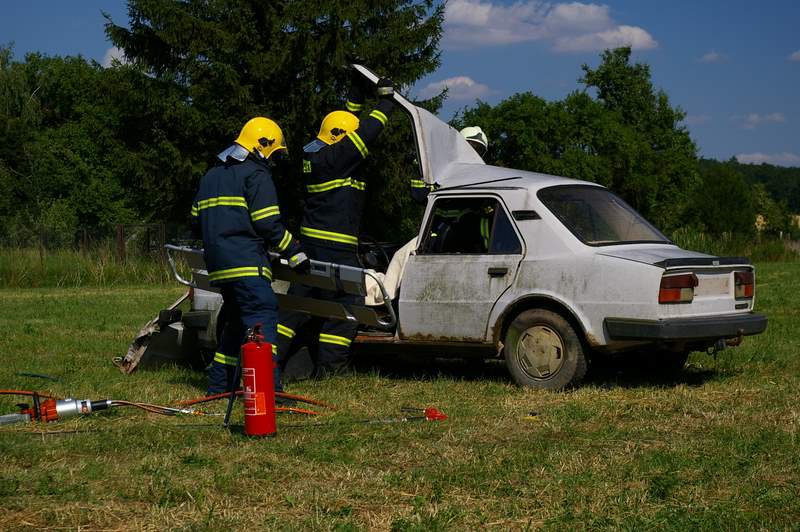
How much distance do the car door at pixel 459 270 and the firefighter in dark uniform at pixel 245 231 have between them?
1217mm

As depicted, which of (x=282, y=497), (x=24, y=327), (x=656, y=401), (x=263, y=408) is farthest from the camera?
(x=24, y=327)

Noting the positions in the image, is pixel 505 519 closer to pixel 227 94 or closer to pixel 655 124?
pixel 227 94

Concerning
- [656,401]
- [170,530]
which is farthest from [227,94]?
[170,530]

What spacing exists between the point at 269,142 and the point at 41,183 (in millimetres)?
61280

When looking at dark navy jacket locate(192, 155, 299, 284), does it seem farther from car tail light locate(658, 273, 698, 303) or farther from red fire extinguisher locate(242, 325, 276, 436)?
car tail light locate(658, 273, 698, 303)

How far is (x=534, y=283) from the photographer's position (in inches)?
317

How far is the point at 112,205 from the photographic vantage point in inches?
2640

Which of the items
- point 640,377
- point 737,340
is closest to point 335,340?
point 640,377

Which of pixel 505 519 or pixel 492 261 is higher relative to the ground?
pixel 492 261

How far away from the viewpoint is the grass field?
4633 millimetres

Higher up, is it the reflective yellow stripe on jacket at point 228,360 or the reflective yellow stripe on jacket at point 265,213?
the reflective yellow stripe on jacket at point 265,213

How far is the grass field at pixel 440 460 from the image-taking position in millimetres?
4633

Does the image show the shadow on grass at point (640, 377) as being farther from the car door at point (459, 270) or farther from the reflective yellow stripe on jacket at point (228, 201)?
the reflective yellow stripe on jacket at point (228, 201)

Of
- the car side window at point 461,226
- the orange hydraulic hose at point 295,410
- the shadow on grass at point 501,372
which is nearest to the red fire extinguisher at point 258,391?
the orange hydraulic hose at point 295,410
